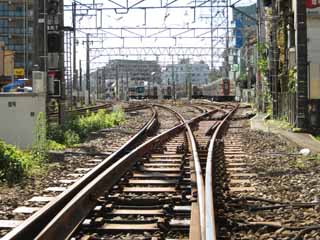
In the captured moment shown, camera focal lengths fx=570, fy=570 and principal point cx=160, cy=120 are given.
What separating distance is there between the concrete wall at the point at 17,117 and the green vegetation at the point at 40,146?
446 millimetres

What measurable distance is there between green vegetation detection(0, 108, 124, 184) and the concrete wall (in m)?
0.45

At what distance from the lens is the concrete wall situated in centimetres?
1424

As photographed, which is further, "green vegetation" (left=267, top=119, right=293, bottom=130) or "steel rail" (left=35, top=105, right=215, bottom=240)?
"green vegetation" (left=267, top=119, right=293, bottom=130)

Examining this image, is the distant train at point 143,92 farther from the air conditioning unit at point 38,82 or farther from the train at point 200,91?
the air conditioning unit at point 38,82

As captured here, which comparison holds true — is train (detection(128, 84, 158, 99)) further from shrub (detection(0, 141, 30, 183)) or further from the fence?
shrub (detection(0, 141, 30, 183))

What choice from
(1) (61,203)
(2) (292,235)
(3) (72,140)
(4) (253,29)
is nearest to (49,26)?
(3) (72,140)

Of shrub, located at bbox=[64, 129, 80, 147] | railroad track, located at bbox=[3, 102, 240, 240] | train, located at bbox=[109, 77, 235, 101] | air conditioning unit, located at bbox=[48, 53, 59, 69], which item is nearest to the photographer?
railroad track, located at bbox=[3, 102, 240, 240]

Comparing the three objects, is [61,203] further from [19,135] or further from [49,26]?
[49,26]

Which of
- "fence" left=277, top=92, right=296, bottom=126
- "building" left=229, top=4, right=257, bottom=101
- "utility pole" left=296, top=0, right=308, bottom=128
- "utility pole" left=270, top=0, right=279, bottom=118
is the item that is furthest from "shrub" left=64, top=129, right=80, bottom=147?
"building" left=229, top=4, right=257, bottom=101

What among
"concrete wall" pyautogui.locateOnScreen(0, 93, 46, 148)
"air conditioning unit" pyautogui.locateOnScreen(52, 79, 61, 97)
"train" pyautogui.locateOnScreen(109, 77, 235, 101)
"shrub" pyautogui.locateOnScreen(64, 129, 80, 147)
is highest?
"train" pyautogui.locateOnScreen(109, 77, 235, 101)

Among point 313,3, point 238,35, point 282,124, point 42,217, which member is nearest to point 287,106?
point 282,124

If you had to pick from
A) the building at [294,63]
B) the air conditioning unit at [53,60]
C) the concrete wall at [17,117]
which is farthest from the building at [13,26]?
the concrete wall at [17,117]

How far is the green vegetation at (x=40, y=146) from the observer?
954 cm

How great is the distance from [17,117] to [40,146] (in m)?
2.49
